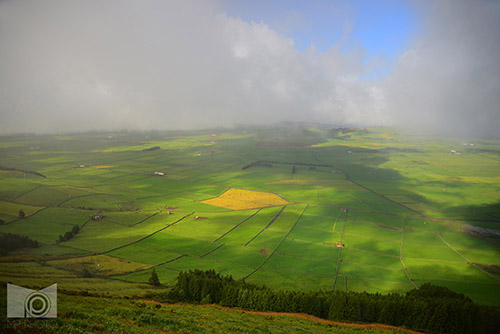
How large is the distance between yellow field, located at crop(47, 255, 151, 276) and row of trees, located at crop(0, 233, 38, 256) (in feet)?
50.0

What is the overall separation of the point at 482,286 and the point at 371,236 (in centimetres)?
3146

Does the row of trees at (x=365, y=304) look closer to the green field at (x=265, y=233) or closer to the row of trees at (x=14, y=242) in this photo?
the green field at (x=265, y=233)

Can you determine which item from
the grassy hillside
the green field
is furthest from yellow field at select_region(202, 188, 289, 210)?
the green field

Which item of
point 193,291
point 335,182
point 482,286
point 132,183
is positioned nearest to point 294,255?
A: point 193,291

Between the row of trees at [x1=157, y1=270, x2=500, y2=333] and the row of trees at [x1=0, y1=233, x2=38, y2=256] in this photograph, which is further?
the row of trees at [x1=0, y1=233, x2=38, y2=256]

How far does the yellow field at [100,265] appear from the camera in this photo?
66375mm

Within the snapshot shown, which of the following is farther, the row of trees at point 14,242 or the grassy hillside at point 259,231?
the row of trees at point 14,242

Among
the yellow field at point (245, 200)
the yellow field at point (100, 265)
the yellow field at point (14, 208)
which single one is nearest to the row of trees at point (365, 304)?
the yellow field at point (100, 265)

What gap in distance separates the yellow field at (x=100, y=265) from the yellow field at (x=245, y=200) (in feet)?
180

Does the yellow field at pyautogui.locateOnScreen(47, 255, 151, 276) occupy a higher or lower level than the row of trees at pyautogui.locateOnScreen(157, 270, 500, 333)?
lower

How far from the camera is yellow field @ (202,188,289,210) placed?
124m

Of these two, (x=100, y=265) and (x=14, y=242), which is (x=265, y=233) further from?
(x=14, y=242)

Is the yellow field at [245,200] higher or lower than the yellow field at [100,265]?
higher

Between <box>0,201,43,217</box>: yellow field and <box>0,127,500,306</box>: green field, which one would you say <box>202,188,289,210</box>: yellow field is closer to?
<box>0,127,500,306</box>: green field
